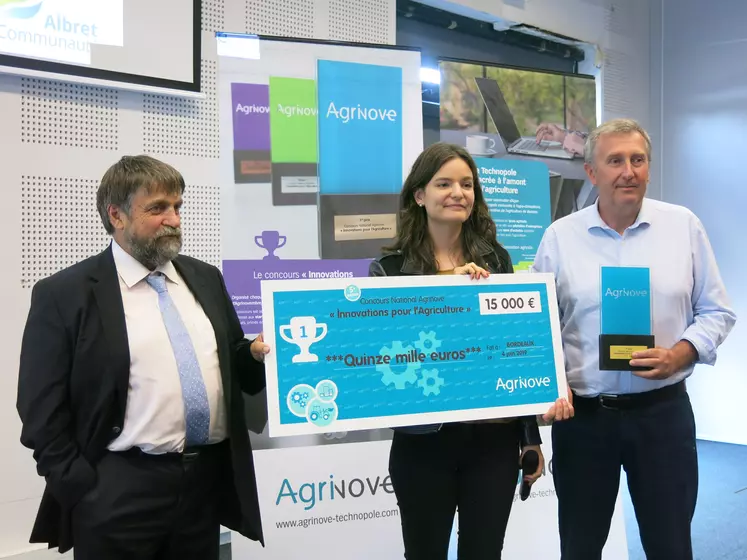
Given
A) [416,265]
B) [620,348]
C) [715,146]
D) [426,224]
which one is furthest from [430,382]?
[715,146]

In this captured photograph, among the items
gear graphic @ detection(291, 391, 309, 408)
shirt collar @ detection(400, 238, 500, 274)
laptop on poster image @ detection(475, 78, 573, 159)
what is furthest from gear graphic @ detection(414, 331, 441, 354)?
laptop on poster image @ detection(475, 78, 573, 159)

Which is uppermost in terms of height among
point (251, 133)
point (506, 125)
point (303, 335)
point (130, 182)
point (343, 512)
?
point (506, 125)

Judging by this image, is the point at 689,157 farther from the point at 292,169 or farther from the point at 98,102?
the point at 98,102

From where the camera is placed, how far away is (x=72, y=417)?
65.4 inches

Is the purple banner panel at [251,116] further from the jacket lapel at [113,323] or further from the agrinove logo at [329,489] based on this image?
the agrinove logo at [329,489]

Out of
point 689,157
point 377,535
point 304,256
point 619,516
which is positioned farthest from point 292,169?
point 689,157

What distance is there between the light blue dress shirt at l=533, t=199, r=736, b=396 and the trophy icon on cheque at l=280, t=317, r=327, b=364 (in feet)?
2.84

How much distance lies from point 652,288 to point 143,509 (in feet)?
5.46

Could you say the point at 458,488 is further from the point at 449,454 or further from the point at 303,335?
the point at 303,335

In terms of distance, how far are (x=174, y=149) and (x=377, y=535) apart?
2172mm

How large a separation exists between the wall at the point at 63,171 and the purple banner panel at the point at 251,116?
402mm

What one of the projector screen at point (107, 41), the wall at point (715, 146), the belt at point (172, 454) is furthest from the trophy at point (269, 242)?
the wall at point (715, 146)

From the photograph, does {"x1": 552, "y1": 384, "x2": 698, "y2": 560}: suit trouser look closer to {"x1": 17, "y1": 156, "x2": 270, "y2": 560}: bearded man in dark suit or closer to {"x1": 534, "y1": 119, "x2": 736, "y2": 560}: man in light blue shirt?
{"x1": 534, "y1": 119, "x2": 736, "y2": 560}: man in light blue shirt

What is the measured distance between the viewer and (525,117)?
151 inches
